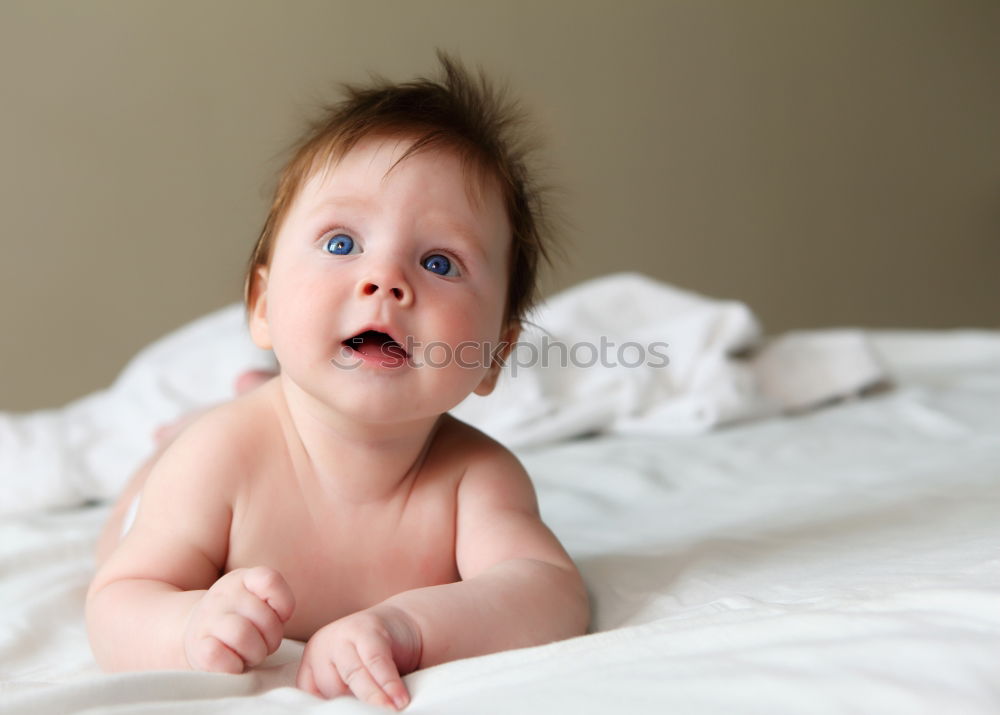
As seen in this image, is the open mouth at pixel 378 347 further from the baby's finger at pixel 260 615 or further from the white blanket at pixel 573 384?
the white blanket at pixel 573 384

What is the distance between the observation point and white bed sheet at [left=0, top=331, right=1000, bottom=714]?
1.84 feet

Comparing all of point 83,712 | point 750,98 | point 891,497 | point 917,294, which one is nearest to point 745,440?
point 891,497

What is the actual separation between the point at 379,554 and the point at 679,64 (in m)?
2.91

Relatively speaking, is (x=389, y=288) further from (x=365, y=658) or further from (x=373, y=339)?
(x=365, y=658)

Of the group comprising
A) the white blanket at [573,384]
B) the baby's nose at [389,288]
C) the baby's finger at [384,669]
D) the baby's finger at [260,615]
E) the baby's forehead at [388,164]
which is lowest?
the white blanket at [573,384]

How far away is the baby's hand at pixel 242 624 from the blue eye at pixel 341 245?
0.85 ft

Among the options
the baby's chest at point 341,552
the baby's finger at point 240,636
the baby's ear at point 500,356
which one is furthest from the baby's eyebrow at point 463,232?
the baby's finger at point 240,636

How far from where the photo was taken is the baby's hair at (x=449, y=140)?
2.83 ft

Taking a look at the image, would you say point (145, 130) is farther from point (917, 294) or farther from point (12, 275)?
point (917, 294)

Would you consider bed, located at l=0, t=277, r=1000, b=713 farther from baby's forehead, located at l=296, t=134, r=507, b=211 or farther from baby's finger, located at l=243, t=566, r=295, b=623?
baby's forehead, located at l=296, t=134, r=507, b=211

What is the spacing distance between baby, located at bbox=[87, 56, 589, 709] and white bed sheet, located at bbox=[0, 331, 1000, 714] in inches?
2.5

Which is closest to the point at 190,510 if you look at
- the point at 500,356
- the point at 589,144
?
the point at 500,356

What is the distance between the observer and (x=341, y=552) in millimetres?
886

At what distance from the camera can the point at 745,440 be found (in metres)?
1.61
